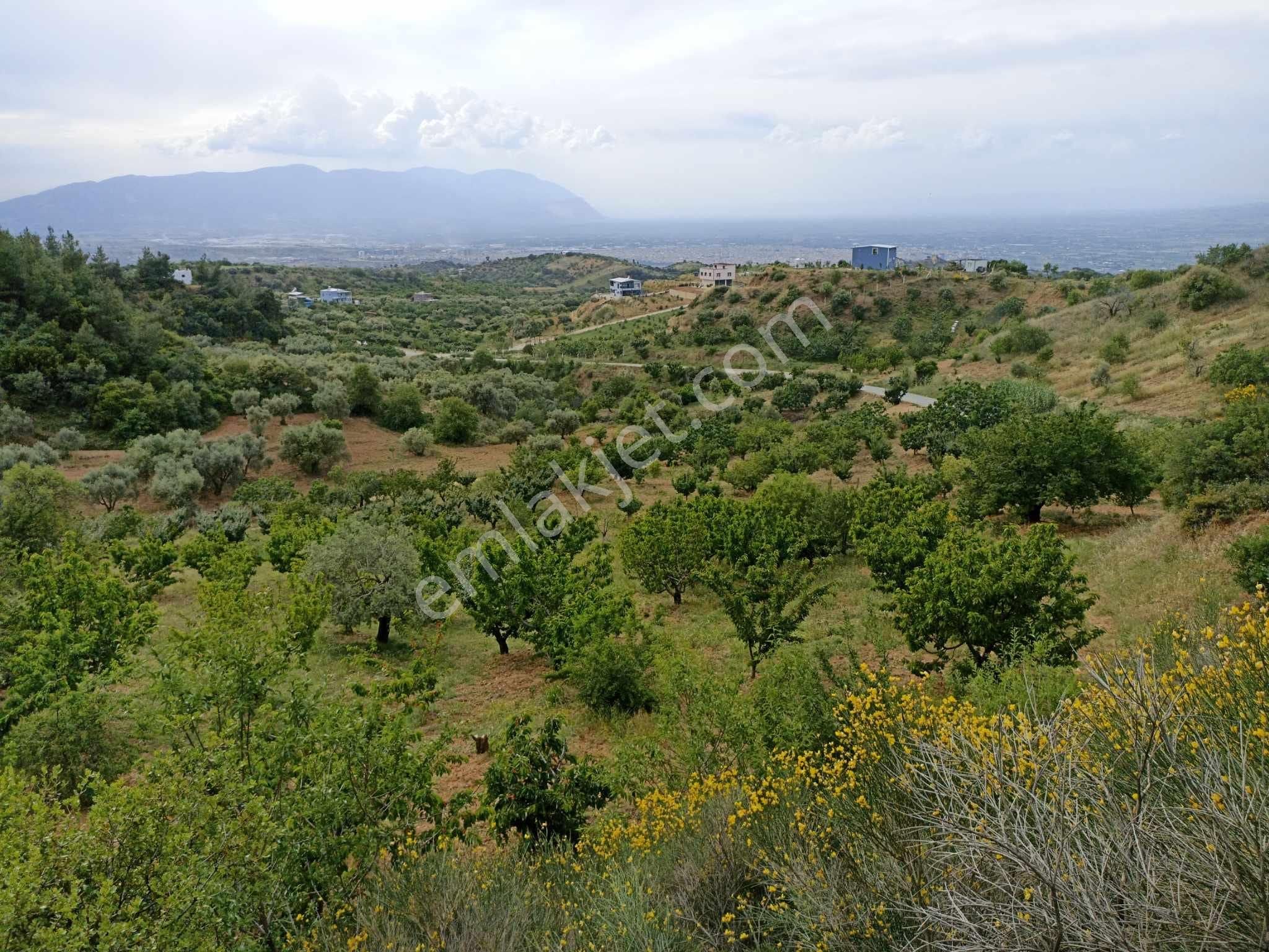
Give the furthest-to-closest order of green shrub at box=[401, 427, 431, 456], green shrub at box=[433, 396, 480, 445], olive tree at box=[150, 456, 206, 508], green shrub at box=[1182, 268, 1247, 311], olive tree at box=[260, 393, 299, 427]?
green shrub at box=[433, 396, 480, 445] → olive tree at box=[260, 393, 299, 427] → green shrub at box=[1182, 268, 1247, 311] → green shrub at box=[401, 427, 431, 456] → olive tree at box=[150, 456, 206, 508]

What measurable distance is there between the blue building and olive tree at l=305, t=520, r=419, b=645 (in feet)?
240

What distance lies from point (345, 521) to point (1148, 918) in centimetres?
1904

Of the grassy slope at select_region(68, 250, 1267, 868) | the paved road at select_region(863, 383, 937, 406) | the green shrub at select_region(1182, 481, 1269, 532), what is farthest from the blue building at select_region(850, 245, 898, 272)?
the green shrub at select_region(1182, 481, 1269, 532)

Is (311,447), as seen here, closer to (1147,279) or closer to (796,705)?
(796,705)

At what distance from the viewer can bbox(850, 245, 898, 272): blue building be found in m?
80.0

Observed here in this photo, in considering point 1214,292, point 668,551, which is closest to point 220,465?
point 668,551

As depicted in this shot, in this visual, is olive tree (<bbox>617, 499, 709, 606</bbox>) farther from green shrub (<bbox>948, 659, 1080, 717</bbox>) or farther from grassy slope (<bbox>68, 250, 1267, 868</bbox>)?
green shrub (<bbox>948, 659, 1080, 717</bbox>)

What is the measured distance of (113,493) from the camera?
27.9 m

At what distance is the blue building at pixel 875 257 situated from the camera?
80.0m

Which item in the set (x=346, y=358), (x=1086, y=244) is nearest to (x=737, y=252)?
(x=1086, y=244)

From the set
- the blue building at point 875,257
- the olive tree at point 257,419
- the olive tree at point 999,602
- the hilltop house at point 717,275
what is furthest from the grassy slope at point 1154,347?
the hilltop house at point 717,275

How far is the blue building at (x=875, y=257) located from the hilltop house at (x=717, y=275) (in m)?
14.0

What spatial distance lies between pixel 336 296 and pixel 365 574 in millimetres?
93617

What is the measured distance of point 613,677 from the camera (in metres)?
12.7
